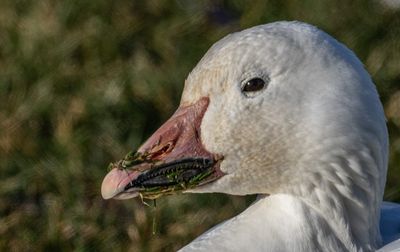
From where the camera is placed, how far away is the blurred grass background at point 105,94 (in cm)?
454

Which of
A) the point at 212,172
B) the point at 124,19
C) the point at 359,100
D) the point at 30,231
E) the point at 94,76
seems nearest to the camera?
the point at 359,100

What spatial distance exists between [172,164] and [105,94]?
6.18ft

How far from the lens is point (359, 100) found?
315 cm

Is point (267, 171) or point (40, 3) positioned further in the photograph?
point (40, 3)

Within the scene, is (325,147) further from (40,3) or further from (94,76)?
(40,3)

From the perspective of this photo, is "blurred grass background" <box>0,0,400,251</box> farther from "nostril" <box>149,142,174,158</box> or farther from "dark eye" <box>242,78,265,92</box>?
"dark eye" <box>242,78,265,92</box>

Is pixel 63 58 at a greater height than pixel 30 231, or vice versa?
pixel 63 58

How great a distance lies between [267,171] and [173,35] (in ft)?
8.06

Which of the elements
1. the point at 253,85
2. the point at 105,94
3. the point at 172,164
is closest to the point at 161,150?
the point at 172,164

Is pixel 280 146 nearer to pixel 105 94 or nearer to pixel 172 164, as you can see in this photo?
pixel 172 164

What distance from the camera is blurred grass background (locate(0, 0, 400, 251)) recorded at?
4.54 m

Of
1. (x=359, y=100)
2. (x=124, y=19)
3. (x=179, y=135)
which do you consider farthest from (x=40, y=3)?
(x=359, y=100)

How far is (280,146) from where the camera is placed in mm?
3252

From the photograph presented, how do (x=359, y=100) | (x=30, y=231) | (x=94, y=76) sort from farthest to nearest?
1. (x=94, y=76)
2. (x=30, y=231)
3. (x=359, y=100)
